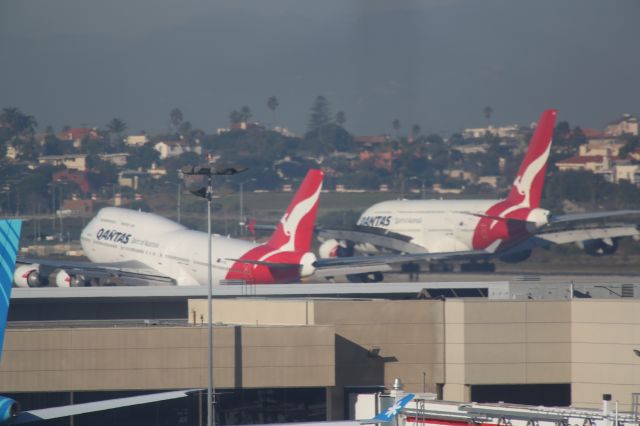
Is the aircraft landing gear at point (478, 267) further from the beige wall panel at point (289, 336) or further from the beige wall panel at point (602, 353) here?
the beige wall panel at point (289, 336)

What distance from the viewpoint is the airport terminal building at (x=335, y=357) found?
44.7 m

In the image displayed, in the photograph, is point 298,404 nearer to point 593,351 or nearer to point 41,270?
point 593,351

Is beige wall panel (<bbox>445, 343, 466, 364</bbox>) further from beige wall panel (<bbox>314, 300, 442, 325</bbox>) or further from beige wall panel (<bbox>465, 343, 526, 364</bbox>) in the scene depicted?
beige wall panel (<bbox>314, 300, 442, 325</bbox>)

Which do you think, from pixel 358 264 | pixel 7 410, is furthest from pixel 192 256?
pixel 7 410

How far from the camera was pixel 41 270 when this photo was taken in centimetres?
8094

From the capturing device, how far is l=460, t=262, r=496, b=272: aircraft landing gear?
103688 millimetres

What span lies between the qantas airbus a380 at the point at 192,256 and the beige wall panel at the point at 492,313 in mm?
25594

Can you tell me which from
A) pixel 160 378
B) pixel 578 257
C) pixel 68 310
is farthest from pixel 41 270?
pixel 578 257

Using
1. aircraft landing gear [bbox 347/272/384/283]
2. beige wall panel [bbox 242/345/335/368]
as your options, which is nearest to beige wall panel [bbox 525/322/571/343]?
beige wall panel [bbox 242/345/335/368]

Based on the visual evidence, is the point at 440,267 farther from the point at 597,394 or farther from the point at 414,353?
the point at 597,394

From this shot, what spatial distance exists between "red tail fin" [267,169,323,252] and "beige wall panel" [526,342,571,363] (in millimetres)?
27083

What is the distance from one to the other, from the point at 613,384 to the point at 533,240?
5637 cm

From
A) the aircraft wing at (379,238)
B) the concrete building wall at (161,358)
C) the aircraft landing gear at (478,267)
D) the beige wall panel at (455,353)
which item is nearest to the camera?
the concrete building wall at (161,358)

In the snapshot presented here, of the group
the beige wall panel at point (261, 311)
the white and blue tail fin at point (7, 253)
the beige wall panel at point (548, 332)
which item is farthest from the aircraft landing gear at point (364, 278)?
the white and blue tail fin at point (7, 253)
